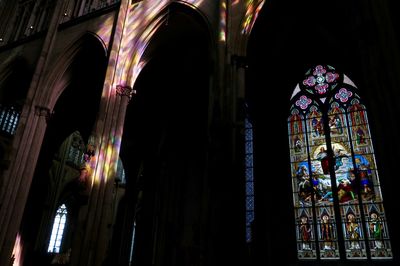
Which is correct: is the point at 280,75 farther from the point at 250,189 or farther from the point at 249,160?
the point at 250,189

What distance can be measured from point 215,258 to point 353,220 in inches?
195

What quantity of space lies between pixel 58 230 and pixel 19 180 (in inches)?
421

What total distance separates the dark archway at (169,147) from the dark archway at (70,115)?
1.46m

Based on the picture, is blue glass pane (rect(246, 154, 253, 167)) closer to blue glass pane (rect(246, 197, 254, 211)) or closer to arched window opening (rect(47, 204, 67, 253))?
blue glass pane (rect(246, 197, 254, 211))

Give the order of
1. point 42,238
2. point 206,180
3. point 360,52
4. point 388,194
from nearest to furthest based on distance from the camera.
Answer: point 388,194
point 360,52
point 206,180
point 42,238

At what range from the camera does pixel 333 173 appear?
30.3 ft

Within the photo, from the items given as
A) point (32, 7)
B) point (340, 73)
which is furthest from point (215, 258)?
point (32, 7)

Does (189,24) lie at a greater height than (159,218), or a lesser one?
greater

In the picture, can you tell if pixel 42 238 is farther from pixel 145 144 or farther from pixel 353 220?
pixel 353 220

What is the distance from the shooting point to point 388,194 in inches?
162

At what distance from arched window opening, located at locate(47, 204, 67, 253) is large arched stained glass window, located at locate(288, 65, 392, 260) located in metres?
13.9

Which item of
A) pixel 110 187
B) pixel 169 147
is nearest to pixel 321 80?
pixel 169 147

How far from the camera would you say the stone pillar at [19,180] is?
8.12 metres

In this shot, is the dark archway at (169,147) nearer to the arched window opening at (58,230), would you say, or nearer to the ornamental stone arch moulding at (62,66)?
the ornamental stone arch moulding at (62,66)
